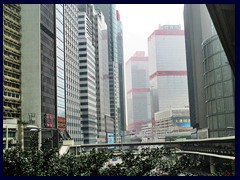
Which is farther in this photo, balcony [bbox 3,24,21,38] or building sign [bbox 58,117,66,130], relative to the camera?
building sign [bbox 58,117,66,130]

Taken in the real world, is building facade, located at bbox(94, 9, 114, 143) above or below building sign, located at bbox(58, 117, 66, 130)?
above

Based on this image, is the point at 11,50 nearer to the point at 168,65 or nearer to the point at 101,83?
the point at 101,83

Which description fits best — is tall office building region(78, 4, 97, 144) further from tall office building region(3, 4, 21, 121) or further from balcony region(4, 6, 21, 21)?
tall office building region(3, 4, 21, 121)

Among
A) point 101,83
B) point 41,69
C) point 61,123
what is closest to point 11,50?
point 41,69

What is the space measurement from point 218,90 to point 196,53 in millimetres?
27944

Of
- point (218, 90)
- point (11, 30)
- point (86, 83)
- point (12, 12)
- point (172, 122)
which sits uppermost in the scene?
point (12, 12)

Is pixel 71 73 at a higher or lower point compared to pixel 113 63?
lower

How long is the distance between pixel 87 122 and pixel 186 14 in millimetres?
32426

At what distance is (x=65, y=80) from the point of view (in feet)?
225

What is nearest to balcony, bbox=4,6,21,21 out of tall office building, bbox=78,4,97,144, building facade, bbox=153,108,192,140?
tall office building, bbox=78,4,97,144

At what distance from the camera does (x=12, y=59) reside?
50.2 meters

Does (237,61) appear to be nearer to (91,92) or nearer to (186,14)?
(186,14)

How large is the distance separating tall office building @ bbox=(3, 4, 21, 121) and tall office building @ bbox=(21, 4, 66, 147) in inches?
36.6

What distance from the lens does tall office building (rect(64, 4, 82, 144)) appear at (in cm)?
7106
